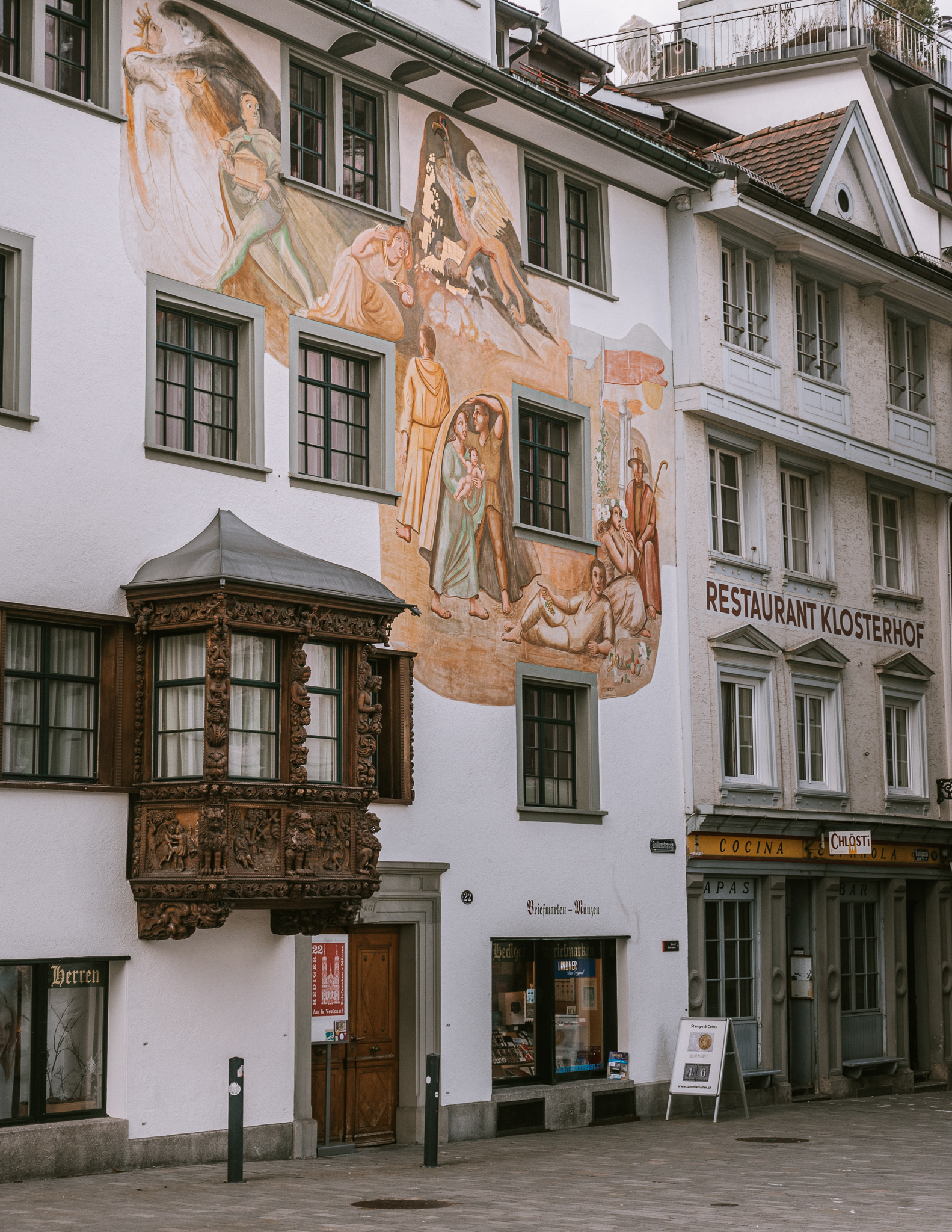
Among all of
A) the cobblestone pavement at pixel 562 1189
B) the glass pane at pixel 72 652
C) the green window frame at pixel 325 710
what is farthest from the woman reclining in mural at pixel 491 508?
the cobblestone pavement at pixel 562 1189

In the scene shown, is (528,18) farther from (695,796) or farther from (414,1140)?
(414,1140)

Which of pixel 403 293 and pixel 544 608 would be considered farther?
pixel 544 608

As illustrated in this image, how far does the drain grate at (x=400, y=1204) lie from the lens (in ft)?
46.7

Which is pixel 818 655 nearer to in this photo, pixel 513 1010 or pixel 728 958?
pixel 728 958

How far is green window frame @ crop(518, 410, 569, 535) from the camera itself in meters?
22.6

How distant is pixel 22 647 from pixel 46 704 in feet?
→ 1.91

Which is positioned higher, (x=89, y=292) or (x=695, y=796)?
(x=89, y=292)

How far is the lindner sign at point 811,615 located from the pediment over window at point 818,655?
237mm

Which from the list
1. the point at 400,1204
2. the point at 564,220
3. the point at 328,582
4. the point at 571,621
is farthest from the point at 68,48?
the point at 400,1204

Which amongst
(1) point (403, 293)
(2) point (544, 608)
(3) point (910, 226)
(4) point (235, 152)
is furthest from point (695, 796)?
(3) point (910, 226)

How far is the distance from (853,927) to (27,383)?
55.4 ft

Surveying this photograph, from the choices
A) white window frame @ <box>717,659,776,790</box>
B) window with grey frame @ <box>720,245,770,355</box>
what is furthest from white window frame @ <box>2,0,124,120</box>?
white window frame @ <box>717,659,776,790</box>

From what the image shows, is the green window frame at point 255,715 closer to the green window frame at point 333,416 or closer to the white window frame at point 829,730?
the green window frame at point 333,416

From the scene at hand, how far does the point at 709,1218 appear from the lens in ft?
45.1
